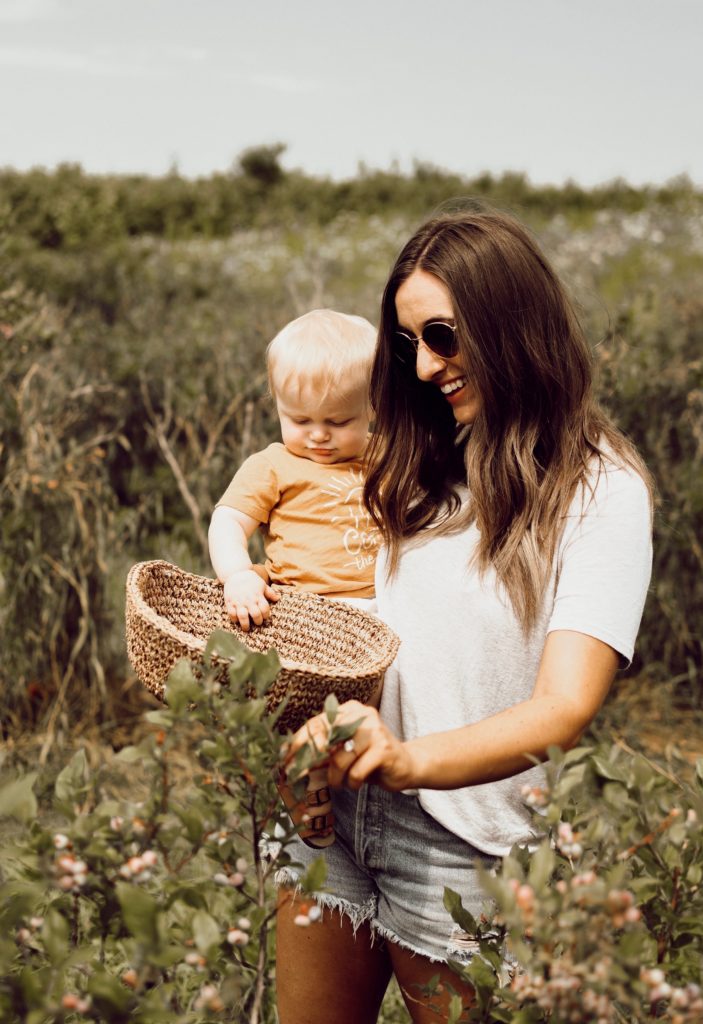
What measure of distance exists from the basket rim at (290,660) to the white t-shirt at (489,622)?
0.21ft

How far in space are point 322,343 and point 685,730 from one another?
10.7 ft

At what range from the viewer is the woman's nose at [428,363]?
5.89 feet

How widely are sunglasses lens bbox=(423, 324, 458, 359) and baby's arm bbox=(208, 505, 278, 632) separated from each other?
1.94ft

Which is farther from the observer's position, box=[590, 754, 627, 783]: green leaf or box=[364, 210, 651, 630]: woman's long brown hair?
box=[364, 210, 651, 630]: woman's long brown hair

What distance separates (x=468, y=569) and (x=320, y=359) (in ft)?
2.54

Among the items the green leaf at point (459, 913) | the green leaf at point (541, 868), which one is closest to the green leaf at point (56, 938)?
the green leaf at point (541, 868)

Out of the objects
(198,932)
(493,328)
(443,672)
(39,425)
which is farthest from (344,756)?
(39,425)

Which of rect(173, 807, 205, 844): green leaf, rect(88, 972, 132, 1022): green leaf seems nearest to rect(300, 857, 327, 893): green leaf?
rect(173, 807, 205, 844): green leaf

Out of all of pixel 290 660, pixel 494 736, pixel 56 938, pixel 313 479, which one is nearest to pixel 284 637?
pixel 290 660

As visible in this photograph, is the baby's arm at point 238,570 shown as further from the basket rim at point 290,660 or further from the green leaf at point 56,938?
the green leaf at point 56,938

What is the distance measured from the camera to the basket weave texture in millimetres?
1505

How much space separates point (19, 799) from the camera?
986 mm

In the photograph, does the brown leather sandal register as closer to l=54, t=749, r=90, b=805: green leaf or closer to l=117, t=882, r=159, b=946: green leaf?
l=54, t=749, r=90, b=805: green leaf

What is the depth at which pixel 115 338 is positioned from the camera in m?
7.04
